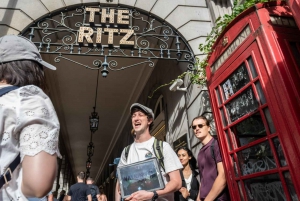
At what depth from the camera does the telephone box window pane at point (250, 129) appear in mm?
2439

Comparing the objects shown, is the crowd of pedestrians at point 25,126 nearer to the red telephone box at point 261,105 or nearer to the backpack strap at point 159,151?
the backpack strap at point 159,151

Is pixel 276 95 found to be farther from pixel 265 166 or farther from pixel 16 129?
pixel 16 129

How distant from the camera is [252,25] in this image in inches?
103

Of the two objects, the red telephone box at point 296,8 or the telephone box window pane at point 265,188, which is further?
the telephone box window pane at point 265,188

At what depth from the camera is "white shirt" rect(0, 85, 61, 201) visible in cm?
92

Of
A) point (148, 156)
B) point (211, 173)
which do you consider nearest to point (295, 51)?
point (211, 173)

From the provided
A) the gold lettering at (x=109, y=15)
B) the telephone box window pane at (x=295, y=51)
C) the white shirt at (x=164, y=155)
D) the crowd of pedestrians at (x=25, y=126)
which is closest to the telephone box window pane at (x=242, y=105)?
the telephone box window pane at (x=295, y=51)

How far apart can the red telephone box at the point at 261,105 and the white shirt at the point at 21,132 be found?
200 cm

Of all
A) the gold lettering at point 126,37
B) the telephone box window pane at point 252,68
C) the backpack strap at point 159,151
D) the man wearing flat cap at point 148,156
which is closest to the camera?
the man wearing flat cap at point 148,156

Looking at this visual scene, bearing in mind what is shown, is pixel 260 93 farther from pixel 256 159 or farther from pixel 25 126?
pixel 25 126

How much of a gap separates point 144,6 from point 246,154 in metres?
4.35

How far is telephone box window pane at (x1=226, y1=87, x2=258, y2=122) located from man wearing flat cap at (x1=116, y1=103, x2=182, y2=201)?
3.43ft

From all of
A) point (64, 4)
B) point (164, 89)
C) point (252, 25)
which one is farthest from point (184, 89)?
point (64, 4)

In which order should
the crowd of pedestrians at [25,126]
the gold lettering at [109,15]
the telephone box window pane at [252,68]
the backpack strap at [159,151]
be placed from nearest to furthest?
the crowd of pedestrians at [25,126] < the backpack strap at [159,151] < the telephone box window pane at [252,68] < the gold lettering at [109,15]
